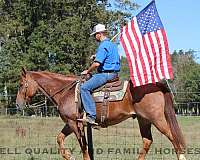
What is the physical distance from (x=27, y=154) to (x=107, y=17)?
126 ft

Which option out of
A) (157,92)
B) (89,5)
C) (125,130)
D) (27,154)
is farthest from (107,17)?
(157,92)

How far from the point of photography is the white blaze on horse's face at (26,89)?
11070 mm

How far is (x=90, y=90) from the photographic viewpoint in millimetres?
10039

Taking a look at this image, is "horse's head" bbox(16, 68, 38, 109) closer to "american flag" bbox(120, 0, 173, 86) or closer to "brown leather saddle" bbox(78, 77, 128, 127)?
"brown leather saddle" bbox(78, 77, 128, 127)

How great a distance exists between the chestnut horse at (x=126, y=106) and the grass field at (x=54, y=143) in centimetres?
207

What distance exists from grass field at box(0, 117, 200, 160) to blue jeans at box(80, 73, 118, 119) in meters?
2.87

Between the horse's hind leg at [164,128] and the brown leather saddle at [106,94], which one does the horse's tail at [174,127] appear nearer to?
the horse's hind leg at [164,128]

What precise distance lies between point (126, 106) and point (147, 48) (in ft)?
4.43

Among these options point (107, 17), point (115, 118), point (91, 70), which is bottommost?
point (115, 118)

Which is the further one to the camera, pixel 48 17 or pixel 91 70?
pixel 48 17

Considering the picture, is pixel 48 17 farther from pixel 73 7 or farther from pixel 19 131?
pixel 19 131

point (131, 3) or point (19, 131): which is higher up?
point (131, 3)

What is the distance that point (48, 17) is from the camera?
52.8 metres

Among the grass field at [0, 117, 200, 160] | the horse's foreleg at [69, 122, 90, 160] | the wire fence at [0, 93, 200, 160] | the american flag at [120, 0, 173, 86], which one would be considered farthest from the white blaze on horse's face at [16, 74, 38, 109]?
the american flag at [120, 0, 173, 86]
